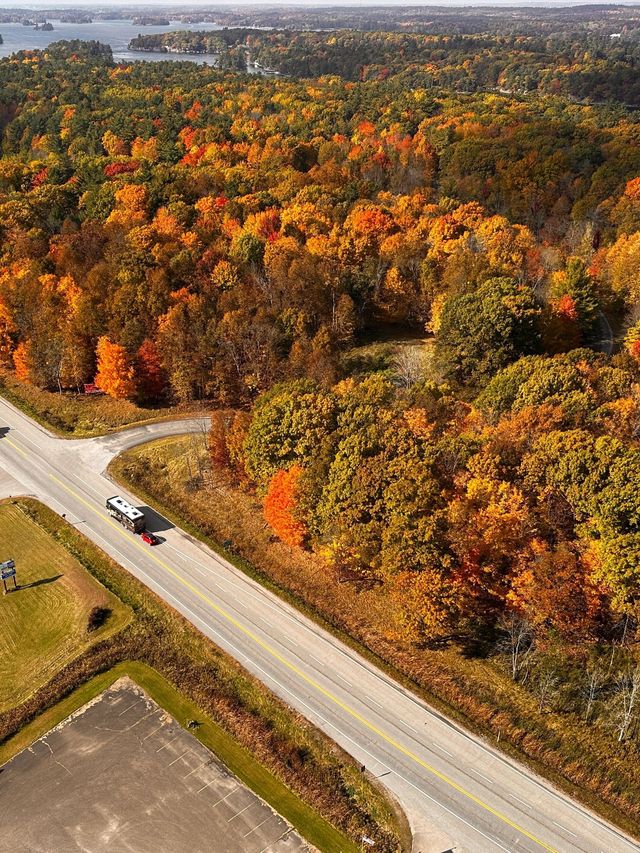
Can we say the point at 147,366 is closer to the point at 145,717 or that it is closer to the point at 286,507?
the point at 286,507

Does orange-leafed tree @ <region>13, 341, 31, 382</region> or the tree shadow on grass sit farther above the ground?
orange-leafed tree @ <region>13, 341, 31, 382</region>

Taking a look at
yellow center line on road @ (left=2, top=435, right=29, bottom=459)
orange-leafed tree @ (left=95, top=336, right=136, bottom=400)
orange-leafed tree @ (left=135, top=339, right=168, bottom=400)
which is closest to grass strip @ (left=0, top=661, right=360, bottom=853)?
yellow center line on road @ (left=2, top=435, right=29, bottom=459)

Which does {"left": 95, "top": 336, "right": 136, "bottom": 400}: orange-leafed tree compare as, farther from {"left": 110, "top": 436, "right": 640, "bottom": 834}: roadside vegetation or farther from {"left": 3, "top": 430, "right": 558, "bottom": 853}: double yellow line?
{"left": 110, "top": 436, "right": 640, "bottom": 834}: roadside vegetation

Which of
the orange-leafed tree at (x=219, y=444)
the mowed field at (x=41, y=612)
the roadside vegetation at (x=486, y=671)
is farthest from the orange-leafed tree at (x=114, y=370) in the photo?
the mowed field at (x=41, y=612)

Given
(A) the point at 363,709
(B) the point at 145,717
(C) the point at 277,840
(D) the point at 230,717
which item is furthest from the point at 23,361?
(C) the point at 277,840

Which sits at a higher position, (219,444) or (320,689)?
(219,444)

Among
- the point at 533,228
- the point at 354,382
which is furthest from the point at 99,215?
the point at 533,228

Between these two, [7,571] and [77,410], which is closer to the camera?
[7,571]
